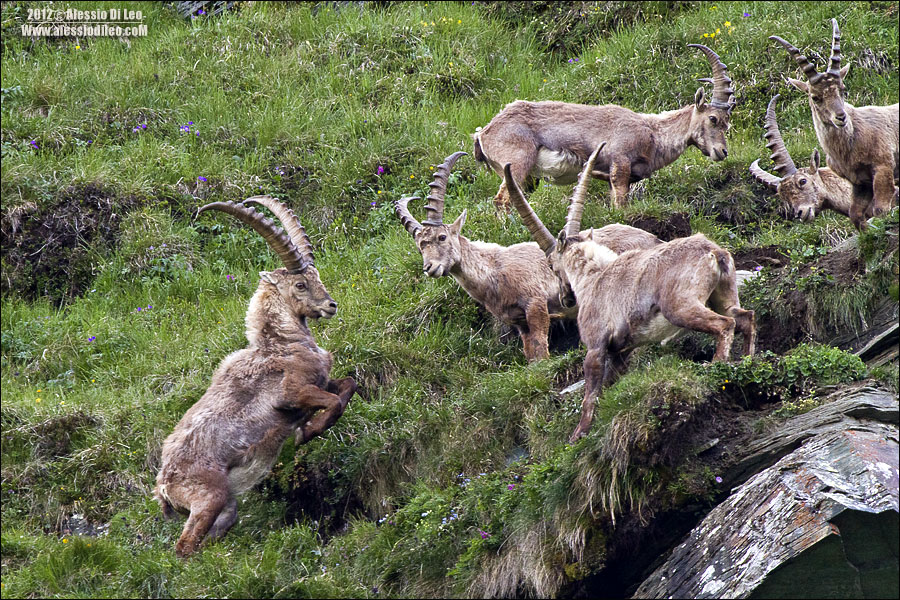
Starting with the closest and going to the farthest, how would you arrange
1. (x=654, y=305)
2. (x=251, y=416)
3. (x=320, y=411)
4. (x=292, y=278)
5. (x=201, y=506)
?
(x=654, y=305), (x=201, y=506), (x=251, y=416), (x=320, y=411), (x=292, y=278)

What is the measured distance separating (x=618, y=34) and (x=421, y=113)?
12.1ft

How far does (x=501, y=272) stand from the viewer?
10.5 metres

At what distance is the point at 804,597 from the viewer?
20.5 ft

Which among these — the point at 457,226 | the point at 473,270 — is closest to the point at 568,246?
the point at 473,270

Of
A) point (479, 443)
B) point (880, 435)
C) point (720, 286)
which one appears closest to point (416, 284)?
point (479, 443)

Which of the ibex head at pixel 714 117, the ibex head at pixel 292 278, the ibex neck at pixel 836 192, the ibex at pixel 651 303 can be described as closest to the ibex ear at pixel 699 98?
the ibex head at pixel 714 117

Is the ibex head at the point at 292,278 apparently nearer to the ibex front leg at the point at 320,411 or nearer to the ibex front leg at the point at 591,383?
the ibex front leg at the point at 320,411

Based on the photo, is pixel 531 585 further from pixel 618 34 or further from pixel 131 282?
pixel 618 34

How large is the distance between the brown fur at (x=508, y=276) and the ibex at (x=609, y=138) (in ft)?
5.02

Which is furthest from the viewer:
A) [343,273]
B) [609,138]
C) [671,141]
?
[343,273]

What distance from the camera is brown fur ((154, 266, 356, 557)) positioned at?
8820 millimetres

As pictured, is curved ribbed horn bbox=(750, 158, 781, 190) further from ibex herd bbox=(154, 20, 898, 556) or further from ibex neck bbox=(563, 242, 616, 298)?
ibex neck bbox=(563, 242, 616, 298)

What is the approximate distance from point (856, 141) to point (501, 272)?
3.67m

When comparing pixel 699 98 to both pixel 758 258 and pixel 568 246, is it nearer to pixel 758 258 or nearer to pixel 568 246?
pixel 758 258
